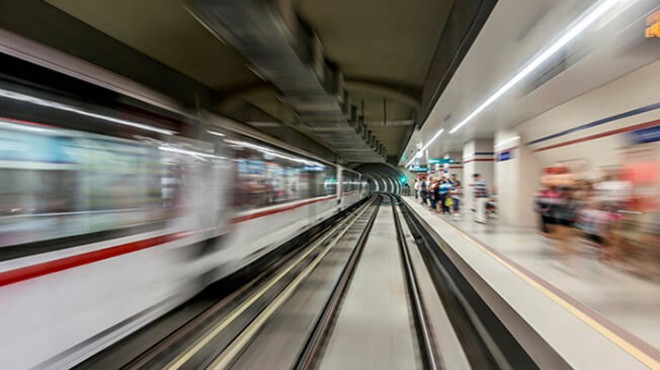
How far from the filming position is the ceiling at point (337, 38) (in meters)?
4.83

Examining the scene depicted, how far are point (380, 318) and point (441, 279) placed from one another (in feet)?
8.06

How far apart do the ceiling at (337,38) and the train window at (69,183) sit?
172cm

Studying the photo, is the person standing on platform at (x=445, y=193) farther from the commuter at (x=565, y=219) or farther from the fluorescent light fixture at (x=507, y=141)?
the commuter at (x=565, y=219)

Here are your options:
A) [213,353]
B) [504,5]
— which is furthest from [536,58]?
→ [213,353]

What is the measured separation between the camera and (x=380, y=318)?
4.42 metres

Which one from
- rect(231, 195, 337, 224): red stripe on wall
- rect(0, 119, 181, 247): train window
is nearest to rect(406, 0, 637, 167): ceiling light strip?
rect(0, 119, 181, 247): train window

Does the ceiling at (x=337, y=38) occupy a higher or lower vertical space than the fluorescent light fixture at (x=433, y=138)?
higher

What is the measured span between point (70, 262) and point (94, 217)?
1.29ft

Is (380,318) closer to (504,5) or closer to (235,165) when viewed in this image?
(235,165)

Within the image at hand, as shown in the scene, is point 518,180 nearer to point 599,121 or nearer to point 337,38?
point 599,121

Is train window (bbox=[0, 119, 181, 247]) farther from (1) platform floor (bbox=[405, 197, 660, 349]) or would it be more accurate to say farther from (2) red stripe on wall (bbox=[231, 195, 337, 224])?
(1) platform floor (bbox=[405, 197, 660, 349])

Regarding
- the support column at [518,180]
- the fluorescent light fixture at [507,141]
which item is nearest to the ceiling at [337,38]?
the fluorescent light fixture at [507,141]

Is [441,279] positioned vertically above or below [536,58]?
below

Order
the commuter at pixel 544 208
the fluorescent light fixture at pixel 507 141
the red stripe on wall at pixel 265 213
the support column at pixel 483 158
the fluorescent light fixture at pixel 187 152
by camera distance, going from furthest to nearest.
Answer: the support column at pixel 483 158, the fluorescent light fixture at pixel 507 141, the commuter at pixel 544 208, the red stripe on wall at pixel 265 213, the fluorescent light fixture at pixel 187 152
